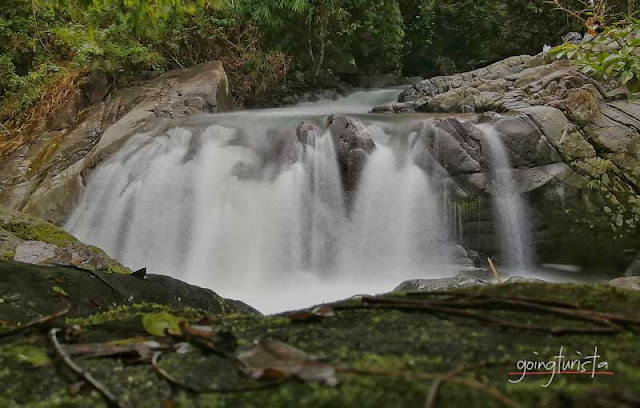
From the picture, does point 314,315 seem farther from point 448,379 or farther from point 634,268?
point 634,268

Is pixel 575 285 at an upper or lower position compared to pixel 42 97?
lower

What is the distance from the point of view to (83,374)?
1.18 meters

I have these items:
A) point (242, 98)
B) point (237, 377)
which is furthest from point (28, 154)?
point (237, 377)

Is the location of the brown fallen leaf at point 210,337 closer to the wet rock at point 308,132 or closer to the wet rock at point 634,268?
the wet rock at point 308,132

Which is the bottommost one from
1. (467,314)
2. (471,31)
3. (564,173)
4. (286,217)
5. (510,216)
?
(467,314)

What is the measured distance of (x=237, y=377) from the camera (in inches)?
45.1

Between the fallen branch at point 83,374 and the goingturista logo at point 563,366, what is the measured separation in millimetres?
833

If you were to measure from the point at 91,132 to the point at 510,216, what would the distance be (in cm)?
876

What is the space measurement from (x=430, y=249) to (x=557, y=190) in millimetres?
2178

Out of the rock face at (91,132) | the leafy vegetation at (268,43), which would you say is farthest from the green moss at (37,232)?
the leafy vegetation at (268,43)

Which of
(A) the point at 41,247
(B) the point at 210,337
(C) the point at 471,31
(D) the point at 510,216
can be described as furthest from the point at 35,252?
(C) the point at 471,31

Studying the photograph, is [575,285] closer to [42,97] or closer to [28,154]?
[28,154]

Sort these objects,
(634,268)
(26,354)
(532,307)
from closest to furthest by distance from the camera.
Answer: (26,354)
(532,307)
(634,268)

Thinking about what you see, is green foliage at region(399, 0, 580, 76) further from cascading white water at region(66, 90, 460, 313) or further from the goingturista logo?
the goingturista logo
